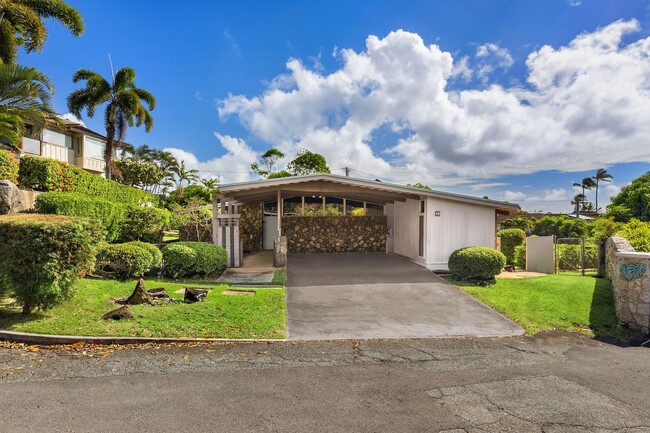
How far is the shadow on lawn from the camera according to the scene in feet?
22.3

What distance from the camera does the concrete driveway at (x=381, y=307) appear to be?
6.98 metres

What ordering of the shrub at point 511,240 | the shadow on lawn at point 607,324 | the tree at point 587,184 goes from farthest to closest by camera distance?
the tree at point 587,184
the shrub at point 511,240
the shadow on lawn at point 607,324

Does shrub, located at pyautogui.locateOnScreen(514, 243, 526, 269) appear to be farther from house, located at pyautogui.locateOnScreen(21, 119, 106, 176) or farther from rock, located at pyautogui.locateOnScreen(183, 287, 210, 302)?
house, located at pyautogui.locateOnScreen(21, 119, 106, 176)

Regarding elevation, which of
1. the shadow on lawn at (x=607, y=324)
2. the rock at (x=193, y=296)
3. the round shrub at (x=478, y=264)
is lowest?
the shadow on lawn at (x=607, y=324)

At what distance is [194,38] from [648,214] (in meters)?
38.8

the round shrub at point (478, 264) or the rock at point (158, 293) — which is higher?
the round shrub at point (478, 264)

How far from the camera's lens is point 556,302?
8.95 m

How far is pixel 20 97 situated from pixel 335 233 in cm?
→ 1305

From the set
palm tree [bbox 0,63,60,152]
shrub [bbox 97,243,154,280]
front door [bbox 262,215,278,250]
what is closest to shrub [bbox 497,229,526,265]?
front door [bbox 262,215,278,250]

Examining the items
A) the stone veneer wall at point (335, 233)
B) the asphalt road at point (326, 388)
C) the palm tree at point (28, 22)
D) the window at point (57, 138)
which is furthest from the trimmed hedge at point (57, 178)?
the window at point (57, 138)

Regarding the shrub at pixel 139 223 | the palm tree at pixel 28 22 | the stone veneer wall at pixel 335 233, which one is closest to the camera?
the shrub at pixel 139 223

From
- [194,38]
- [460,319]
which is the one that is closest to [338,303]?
[460,319]

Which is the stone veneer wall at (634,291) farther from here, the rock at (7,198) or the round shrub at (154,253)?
the rock at (7,198)

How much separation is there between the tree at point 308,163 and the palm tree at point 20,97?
30144mm
